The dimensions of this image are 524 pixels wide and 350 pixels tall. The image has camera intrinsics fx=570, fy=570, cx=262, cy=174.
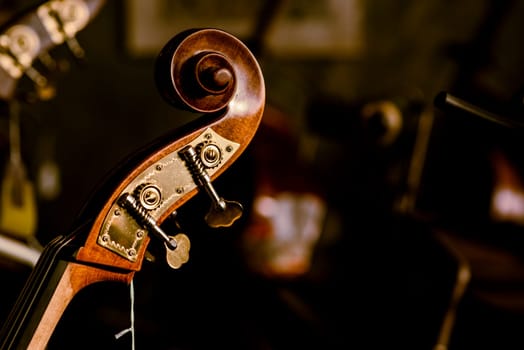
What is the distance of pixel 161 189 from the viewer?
0.72m

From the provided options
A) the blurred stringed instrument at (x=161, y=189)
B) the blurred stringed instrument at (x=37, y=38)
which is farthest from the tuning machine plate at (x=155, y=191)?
the blurred stringed instrument at (x=37, y=38)

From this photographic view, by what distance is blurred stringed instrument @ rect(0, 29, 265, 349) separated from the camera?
2.18ft

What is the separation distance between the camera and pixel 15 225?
1.44 metres

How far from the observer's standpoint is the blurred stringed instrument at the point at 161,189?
26.1 inches

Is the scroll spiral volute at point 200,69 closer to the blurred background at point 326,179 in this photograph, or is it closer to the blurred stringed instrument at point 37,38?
the blurred background at point 326,179

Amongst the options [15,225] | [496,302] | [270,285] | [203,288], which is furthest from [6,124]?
[496,302]

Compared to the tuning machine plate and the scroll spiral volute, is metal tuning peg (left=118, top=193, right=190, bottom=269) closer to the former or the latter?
the tuning machine plate

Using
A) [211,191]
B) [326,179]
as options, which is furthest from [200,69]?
[326,179]

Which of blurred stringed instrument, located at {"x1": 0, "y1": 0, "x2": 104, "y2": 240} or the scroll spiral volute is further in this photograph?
blurred stringed instrument, located at {"x1": 0, "y1": 0, "x2": 104, "y2": 240}

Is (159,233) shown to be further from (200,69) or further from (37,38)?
(37,38)

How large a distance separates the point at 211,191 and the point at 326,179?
165 centimetres

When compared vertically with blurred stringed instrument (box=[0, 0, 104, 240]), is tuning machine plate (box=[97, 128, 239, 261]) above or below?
below

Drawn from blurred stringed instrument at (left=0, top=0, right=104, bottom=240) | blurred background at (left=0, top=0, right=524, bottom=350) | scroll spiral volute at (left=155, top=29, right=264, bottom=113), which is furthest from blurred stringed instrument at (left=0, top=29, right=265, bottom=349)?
blurred stringed instrument at (left=0, top=0, right=104, bottom=240)

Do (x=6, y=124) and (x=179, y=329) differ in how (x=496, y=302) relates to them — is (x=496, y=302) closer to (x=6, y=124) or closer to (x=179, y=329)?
(x=179, y=329)
